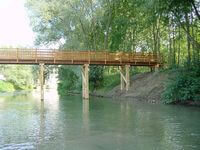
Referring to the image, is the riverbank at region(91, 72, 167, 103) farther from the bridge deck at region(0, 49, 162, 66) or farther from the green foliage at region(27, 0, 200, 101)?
the green foliage at region(27, 0, 200, 101)

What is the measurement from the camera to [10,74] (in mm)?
89562

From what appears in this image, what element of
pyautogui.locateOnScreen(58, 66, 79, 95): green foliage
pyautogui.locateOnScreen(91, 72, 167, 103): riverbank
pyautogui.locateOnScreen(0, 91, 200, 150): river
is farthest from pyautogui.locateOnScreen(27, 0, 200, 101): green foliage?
pyautogui.locateOnScreen(0, 91, 200, 150): river

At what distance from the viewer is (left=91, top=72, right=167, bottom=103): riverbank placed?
35.6m

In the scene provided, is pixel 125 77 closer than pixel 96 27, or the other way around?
pixel 125 77

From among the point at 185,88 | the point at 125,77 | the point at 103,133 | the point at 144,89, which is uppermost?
the point at 125,77

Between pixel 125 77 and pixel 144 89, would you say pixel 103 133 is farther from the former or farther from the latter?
pixel 125 77

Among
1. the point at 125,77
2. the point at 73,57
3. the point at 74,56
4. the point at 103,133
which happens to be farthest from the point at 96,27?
the point at 103,133

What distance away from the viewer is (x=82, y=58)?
39.9 m

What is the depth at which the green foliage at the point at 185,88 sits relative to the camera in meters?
27.8

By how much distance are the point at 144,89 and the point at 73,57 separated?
25.6 feet

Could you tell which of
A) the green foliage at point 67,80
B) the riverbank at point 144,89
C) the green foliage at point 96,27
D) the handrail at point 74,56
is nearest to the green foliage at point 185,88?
the riverbank at point 144,89

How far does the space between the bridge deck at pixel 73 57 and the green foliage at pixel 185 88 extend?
38.1 ft

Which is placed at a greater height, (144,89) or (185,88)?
(185,88)

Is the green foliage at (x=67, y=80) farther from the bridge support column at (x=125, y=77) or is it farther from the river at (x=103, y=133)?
the river at (x=103, y=133)
